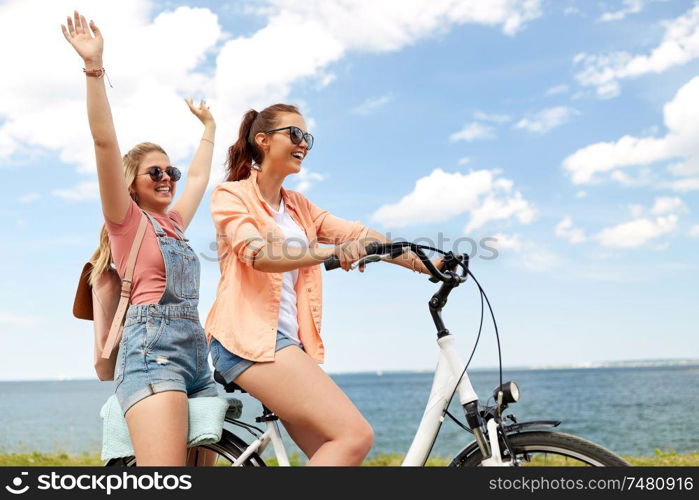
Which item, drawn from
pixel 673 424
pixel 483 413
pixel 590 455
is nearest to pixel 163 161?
pixel 483 413

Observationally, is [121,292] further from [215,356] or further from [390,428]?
[390,428]

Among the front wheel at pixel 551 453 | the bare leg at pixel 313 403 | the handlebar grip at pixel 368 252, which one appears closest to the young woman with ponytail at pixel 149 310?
the bare leg at pixel 313 403

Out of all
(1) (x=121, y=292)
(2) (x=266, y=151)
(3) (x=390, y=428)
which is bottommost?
(1) (x=121, y=292)

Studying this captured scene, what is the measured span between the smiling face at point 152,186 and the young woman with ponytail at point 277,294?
430mm

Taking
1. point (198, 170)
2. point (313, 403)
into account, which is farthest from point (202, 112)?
point (313, 403)

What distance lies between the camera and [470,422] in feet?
9.58

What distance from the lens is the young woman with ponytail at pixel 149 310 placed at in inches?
120

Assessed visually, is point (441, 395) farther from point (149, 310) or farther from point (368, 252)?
point (149, 310)

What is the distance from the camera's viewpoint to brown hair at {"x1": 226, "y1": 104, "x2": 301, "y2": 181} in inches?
132

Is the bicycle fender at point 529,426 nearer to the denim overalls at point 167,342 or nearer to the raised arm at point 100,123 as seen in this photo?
the denim overalls at point 167,342

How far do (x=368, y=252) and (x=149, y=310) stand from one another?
110 centimetres
